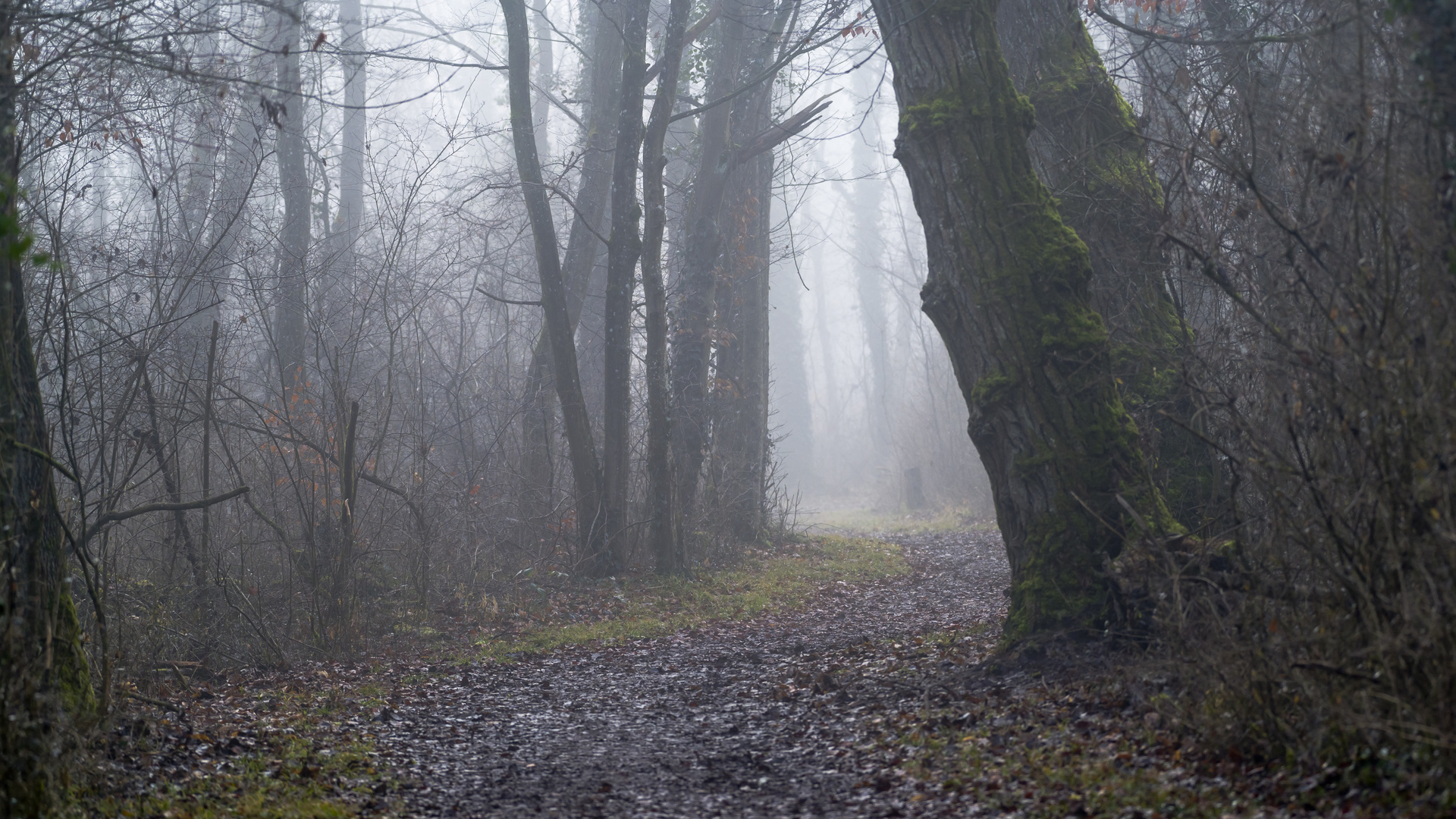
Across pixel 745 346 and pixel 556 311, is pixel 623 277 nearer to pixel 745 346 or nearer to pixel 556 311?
pixel 556 311

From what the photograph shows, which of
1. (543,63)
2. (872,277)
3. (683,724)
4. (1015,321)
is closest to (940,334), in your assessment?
(1015,321)

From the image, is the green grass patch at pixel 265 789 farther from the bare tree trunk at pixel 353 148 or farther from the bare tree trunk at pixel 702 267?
the bare tree trunk at pixel 353 148

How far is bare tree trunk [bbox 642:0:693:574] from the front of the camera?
12.7 m

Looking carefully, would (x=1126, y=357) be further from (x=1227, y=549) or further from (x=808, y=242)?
(x=808, y=242)

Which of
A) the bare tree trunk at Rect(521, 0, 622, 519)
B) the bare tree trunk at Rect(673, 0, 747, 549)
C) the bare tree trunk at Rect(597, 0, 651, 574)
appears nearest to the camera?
the bare tree trunk at Rect(597, 0, 651, 574)

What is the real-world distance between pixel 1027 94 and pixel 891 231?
1411 inches

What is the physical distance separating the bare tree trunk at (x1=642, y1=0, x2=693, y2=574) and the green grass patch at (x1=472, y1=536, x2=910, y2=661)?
650mm

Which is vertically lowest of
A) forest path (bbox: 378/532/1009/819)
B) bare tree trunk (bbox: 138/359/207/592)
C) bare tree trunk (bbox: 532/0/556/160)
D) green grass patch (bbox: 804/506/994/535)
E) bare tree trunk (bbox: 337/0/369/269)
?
forest path (bbox: 378/532/1009/819)

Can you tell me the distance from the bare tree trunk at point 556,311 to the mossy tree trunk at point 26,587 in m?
7.74

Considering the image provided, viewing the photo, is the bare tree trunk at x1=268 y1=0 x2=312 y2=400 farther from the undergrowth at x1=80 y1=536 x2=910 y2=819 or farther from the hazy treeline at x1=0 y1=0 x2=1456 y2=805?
the undergrowth at x1=80 y1=536 x2=910 y2=819

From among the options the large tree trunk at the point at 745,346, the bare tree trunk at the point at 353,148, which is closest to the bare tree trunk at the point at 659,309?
the large tree trunk at the point at 745,346

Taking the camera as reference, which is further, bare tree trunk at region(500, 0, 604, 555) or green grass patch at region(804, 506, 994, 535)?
green grass patch at region(804, 506, 994, 535)

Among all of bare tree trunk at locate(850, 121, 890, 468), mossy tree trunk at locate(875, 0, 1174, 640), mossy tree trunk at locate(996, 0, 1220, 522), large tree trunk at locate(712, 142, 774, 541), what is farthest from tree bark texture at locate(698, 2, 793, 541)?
bare tree trunk at locate(850, 121, 890, 468)

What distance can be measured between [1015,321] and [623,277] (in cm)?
690
